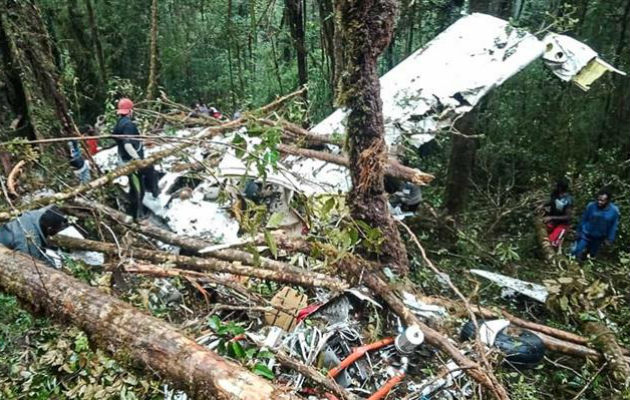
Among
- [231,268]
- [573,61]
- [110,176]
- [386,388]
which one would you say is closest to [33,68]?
[110,176]

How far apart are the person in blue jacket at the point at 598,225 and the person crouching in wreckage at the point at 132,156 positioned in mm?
5177

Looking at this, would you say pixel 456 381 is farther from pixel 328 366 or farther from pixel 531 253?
pixel 531 253

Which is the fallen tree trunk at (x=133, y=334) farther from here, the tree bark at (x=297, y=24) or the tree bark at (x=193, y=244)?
the tree bark at (x=297, y=24)

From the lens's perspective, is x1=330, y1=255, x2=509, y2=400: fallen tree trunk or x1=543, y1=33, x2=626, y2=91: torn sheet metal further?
x1=543, y1=33, x2=626, y2=91: torn sheet metal

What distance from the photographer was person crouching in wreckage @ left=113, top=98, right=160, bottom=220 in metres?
5.47

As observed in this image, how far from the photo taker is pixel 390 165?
15.6ft

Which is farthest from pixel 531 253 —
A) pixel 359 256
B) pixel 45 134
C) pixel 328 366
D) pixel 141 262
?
pixel 45 134

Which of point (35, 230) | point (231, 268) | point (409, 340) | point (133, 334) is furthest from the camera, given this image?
point (35, 230)

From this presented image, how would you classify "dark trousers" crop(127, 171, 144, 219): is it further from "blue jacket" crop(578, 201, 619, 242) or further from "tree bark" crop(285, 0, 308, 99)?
"blue jacket" crop(578, 201, 619, 242)

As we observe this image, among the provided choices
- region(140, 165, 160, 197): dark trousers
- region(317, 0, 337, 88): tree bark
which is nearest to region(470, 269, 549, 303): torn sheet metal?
region(317, 0, 337, 88): tree bark

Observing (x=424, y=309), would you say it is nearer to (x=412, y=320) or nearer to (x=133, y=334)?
(x=412, y=320)

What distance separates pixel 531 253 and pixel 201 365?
5.21 m

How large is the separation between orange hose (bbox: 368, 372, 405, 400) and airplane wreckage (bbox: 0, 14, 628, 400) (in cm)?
1

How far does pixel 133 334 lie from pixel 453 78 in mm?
4539
